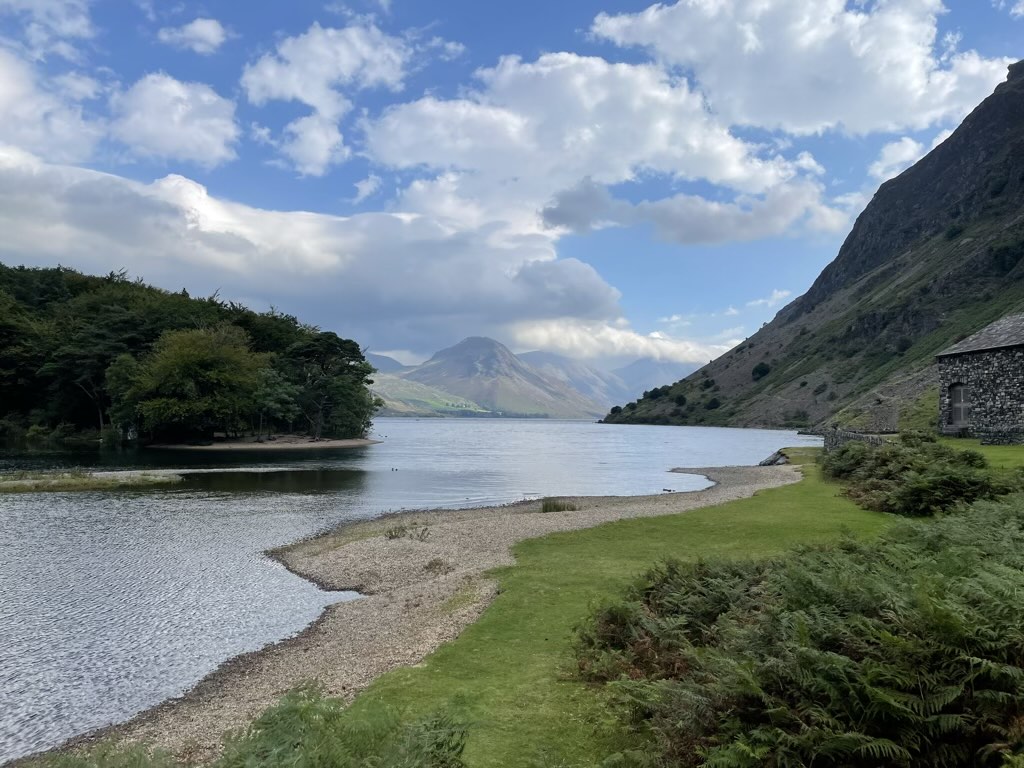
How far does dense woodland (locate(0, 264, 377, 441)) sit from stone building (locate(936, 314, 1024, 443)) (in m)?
85.9

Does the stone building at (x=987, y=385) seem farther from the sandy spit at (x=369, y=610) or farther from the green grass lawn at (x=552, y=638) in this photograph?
the green grass lawn at (x=552, y=638)

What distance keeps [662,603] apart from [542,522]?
59.8ft

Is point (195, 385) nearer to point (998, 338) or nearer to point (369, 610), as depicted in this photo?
point (369, 610)

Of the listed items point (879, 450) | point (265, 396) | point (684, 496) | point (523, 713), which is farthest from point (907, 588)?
point (265, 396)

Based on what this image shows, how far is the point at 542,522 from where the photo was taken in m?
30.8

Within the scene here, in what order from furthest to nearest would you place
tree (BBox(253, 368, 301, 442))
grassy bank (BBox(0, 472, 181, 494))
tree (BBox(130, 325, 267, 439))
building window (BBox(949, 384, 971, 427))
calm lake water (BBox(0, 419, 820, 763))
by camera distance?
tree (BBox(253, 368, 301, 442)), tree (BBox(130, 325, 267, 439)), building window (BBox(949, 384, 971, 427)), grassy bank (BBox(0, 472, 181, 494)), calm lake water (BBox(0, 419, 820, 763))

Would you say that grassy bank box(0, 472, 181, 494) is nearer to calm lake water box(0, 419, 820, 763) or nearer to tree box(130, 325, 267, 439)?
calm lake water box(0, 419, 820, 763)

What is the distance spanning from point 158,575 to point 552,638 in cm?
1685

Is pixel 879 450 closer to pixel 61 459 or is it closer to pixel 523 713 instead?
pixel 523 713

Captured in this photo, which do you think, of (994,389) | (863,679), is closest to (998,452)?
(994,389)

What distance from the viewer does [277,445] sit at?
101 m

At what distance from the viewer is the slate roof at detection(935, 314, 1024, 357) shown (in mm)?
43281

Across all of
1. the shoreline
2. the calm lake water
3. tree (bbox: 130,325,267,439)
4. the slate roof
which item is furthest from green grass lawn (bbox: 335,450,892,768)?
tree (bbox: 130,325,267,439)

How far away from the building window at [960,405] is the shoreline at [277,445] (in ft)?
260
